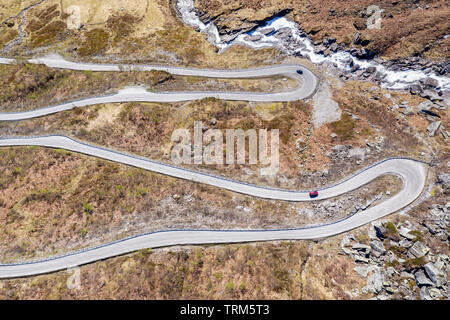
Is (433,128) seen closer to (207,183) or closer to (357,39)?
(357,39)

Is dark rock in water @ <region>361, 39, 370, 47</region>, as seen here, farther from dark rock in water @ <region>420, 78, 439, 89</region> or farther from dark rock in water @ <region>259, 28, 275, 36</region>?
dark rock in water @ <region>259, 28, 275, 36</region>

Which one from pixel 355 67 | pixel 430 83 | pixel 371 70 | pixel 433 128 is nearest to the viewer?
pixel 433 128

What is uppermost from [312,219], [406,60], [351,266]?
[406,60]

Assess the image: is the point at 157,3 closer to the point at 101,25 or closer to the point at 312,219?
the point at 101,25

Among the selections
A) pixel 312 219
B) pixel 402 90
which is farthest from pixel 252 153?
pixel 402 90

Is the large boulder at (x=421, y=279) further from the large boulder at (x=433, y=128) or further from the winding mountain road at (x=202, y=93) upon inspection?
the winding mountain road at (x=202, y=93)

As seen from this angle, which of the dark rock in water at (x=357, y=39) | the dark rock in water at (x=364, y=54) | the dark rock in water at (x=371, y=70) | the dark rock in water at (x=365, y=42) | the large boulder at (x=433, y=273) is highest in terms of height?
the dark rock in water at (x=357, y=39)

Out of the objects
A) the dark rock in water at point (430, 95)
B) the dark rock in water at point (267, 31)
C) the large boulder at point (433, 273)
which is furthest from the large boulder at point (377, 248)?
the dark rock in water at point (267, 31)

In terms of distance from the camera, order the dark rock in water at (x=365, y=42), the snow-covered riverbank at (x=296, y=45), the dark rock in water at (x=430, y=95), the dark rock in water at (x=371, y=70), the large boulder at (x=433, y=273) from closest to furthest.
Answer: the large boulder at (x=433, y=273), the dark rock in water at (x=430, y=95), the snow-covered riverbank at (x=296, y=45), the dark rock in water at (x=371, y=70), the dark rock in water at (x=365, y=42)

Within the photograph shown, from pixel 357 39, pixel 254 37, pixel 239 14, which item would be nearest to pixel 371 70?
pixel 357 39
